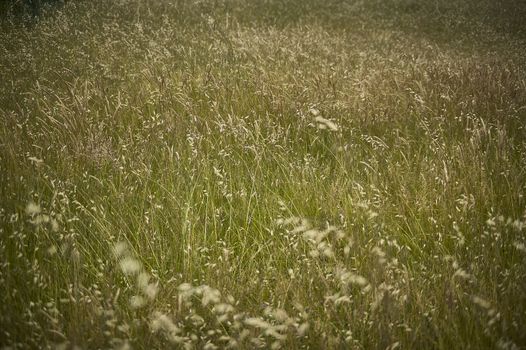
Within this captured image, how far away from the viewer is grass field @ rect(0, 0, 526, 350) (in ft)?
5.04

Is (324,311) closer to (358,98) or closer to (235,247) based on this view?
(235,247)

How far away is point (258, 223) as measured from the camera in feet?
7.61

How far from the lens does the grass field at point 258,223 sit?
1535 millimetres

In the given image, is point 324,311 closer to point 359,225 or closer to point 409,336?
point 409,336

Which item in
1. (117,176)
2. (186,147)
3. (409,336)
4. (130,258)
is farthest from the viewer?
(186,147)

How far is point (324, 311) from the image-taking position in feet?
5.38

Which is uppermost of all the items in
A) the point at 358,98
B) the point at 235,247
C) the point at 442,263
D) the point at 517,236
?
the point at 358,98

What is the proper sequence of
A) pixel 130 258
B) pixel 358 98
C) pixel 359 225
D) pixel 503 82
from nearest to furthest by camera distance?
pixel 130 258
pixel 359 225
pixel 358 98
pixel 503 82

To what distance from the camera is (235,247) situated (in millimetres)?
2205

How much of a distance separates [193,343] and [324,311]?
0.56 meters

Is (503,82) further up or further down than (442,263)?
further up

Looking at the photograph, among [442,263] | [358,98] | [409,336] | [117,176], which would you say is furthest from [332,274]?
[358,98]

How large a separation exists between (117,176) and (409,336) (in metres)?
1.97

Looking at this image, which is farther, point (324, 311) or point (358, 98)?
point (358, 98)
